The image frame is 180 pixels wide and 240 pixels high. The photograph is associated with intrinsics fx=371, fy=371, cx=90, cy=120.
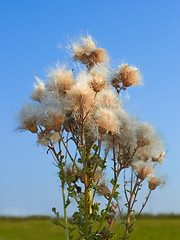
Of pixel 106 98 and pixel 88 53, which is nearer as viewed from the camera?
pixel 106 98

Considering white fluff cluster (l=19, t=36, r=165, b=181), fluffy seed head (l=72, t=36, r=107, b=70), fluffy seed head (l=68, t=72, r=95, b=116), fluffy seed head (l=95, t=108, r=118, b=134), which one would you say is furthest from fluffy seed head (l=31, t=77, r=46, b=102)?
fluffy seed head (l=95, t=108, r=118, b=134)

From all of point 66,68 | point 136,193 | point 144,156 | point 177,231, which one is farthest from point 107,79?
point 177,231

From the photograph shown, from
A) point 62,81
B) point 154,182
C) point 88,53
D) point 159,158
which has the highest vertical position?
point 88,53

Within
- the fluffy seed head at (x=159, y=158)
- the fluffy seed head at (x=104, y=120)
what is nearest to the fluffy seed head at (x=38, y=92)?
the fluffy seed head at (x=104, y=120)

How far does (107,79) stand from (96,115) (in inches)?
13.0

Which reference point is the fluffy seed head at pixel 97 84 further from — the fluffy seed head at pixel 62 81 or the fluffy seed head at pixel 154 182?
the fluffy seed head at pixel 154 182

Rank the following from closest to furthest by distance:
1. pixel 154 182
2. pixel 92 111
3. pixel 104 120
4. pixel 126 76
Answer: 1. pixel 104 120
2. pixel 92 111
3. pixel 126 76
4. pixel 154 182

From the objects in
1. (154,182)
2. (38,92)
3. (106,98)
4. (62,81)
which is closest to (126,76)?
(106,98)

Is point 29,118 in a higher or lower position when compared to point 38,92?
lower

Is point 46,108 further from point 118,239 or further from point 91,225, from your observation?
point 118,239

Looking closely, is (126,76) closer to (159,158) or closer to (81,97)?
(81,97)

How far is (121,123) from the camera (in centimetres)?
247

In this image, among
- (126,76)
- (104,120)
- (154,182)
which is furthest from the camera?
(154,182)

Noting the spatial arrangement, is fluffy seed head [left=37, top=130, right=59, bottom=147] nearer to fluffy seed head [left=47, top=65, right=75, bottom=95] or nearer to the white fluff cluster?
the white fluff cluster
